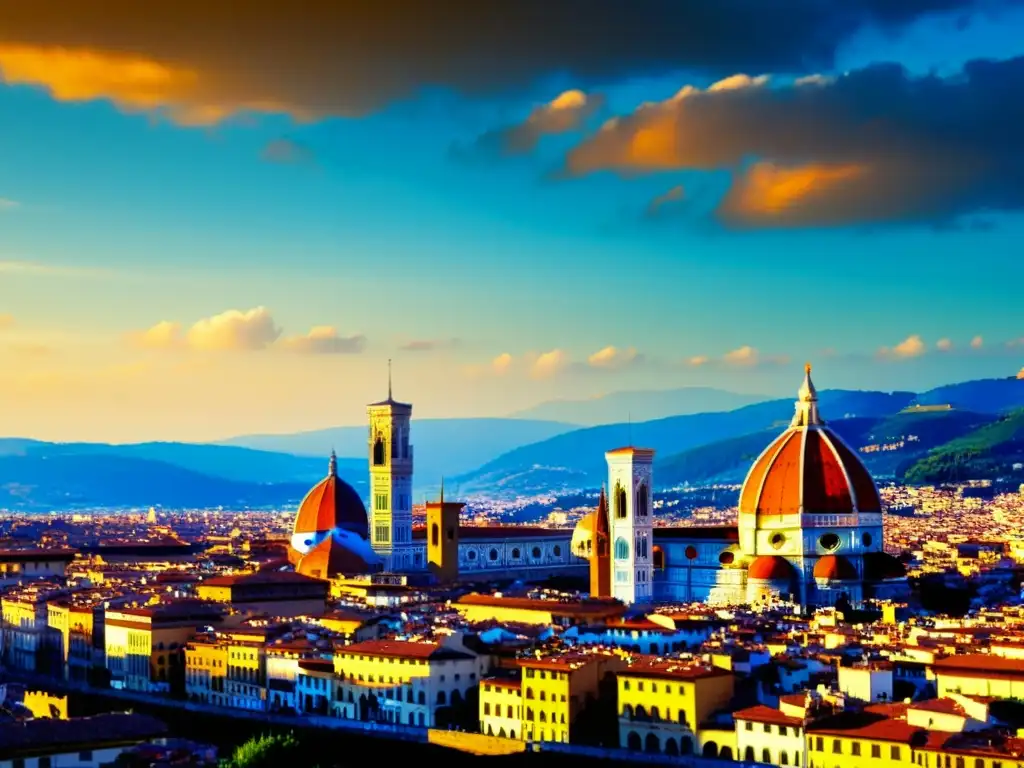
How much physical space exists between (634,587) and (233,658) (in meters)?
20.3

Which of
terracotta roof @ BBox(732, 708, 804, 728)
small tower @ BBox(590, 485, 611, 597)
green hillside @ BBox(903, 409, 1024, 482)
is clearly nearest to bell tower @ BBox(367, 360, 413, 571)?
small tower @ BBox(590, 485, 611, 597)

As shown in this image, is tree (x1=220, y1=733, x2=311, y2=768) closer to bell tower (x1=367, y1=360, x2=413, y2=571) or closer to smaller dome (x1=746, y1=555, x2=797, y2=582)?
smaller dome (x1=746, y1=555, x2=797, y2=582)

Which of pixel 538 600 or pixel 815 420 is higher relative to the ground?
pixel 815 420

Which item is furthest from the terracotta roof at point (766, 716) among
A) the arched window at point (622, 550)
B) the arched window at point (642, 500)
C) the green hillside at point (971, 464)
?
the green hillside at point (971, 464)

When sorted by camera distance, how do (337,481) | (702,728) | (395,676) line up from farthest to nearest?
(337,481), (395,676), (702,728)

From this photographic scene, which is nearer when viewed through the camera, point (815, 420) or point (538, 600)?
point (538, 600)

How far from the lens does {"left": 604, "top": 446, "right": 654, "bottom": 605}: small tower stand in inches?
2726

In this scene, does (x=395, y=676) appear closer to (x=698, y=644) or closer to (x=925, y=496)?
(x=698, y=644)

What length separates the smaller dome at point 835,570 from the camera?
64.6 metres

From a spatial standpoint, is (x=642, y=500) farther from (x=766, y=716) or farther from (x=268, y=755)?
(x=268, y=755)

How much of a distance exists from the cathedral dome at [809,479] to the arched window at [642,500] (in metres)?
3.17

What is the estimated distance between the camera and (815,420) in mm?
70438

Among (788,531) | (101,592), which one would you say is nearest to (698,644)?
(788,531)

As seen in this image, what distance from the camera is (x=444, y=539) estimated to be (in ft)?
256
